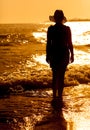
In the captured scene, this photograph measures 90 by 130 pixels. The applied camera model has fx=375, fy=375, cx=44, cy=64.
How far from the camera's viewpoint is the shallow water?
7133 mm

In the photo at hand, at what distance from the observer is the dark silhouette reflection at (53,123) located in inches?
275

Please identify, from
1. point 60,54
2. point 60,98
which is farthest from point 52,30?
point 60,98

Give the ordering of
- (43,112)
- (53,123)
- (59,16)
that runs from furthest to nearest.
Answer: (59,16)
(43,112)
(53,123)

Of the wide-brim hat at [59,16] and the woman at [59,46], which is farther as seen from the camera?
the woman at [59,46]

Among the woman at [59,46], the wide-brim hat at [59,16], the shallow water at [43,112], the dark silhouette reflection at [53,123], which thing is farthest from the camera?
the woman at [59,46]

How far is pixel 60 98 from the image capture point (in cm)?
899

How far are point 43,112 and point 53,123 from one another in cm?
89

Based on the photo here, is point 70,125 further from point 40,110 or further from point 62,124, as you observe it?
point 40,110

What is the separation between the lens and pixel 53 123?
23.8 ft

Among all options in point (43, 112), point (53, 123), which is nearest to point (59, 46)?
point (43, 112)

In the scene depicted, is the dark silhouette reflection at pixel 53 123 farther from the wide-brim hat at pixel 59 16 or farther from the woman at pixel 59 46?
the wide-brim hat at pixel 59 16

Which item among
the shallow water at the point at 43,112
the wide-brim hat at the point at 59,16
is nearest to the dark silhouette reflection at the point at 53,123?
the shallow water at the point at 43,112

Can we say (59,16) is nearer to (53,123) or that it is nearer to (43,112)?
(43,112)

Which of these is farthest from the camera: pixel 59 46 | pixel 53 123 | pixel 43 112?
pixel 59 46
